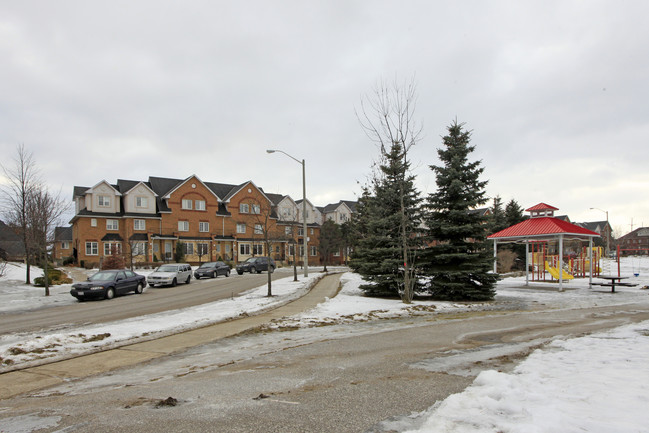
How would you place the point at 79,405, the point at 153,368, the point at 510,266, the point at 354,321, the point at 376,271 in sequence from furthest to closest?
the point at 510,266
the point at 376,271
the point at 354,321
the point at 153,368
the point at 79,405

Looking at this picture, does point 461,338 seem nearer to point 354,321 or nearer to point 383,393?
point 354,321

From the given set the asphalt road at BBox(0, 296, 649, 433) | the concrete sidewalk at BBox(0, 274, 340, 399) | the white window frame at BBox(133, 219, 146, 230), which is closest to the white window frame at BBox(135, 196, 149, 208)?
the white window frame at BBox(133, 219, 146, 230)

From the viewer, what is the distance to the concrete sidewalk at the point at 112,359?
21.1ft

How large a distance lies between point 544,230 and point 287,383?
2082 cm

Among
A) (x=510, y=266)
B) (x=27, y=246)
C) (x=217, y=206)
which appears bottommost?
(x=510, y=266)

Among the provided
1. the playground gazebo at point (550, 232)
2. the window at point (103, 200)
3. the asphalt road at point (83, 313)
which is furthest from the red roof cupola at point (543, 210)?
the window at point (103, 200)

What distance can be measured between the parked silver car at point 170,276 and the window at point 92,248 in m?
23.0

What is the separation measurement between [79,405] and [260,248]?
171 feet

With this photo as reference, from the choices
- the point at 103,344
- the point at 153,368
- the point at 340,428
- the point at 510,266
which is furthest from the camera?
the point at 510,266

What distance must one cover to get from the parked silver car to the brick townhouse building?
14422 mm

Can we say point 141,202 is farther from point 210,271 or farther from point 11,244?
point 11,244

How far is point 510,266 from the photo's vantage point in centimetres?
3900

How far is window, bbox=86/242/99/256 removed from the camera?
46.8 m

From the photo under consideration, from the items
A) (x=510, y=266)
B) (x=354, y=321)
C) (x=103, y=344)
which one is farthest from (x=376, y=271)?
(x=510, y=266)
